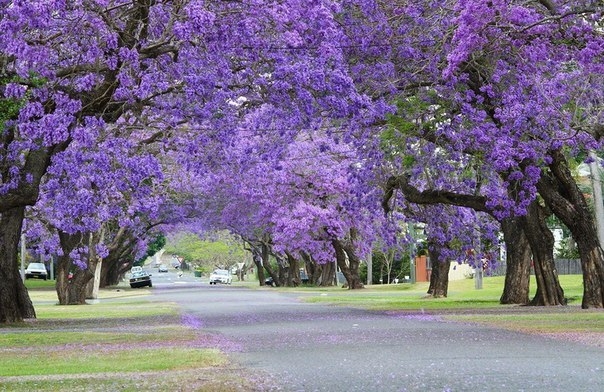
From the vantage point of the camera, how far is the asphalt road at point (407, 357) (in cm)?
1115

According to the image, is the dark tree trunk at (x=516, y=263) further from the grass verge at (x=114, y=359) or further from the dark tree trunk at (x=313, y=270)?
the dark tree trunk at (x=313, y=270)

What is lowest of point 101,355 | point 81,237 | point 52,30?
point 101,355

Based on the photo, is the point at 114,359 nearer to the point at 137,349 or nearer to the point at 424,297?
the point at 137,349

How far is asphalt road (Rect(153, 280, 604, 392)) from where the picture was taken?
36.6ft

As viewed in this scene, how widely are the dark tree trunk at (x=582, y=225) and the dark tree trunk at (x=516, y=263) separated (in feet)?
16.7

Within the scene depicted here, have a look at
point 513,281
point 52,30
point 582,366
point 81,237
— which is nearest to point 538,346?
point 582,366

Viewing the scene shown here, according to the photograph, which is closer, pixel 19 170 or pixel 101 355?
pixel 101 355

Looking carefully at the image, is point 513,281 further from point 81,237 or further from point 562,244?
point 562,244

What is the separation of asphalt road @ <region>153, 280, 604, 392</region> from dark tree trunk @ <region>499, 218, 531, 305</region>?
914cm

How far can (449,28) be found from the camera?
20312mm

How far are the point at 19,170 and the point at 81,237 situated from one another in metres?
16.9

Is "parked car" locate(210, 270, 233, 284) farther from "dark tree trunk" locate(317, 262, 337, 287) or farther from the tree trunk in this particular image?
the tree trunk

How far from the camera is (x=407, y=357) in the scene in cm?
1446

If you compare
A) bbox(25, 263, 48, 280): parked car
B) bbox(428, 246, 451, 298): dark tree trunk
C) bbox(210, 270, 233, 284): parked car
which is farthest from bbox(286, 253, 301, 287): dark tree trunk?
bbox(428, 246, 451, 298): dark tree trunk
